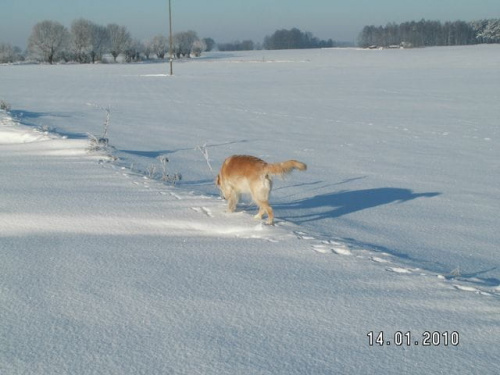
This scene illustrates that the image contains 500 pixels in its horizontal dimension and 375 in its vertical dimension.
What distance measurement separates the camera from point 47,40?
2849 inches

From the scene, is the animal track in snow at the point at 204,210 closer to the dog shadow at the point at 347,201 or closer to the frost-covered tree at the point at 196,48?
the dog shadow at the point at 347,201

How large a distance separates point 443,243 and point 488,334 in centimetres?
217

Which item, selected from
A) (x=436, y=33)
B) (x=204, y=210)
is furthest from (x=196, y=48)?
(x=204, y=210)

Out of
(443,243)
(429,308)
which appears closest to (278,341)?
(429,308)

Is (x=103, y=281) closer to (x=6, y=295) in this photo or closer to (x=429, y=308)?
(x=6, y=295)

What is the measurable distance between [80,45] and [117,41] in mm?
5462

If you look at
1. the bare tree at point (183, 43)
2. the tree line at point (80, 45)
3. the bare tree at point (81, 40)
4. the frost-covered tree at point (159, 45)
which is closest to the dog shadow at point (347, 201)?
the tree line at point (80, 45)

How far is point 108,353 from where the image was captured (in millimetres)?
2094

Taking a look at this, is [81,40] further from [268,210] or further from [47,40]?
[268,210]

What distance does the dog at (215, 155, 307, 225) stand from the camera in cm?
410

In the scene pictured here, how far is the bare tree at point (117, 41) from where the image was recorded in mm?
75625

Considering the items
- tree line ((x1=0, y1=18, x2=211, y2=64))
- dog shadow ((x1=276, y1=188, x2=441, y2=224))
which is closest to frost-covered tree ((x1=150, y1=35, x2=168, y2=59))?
tree line ((x1=0, y1=18, x2=211, y2=64))

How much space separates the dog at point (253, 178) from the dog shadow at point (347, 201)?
0.59 m

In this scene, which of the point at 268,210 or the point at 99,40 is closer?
the point at 268,210
